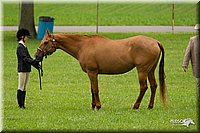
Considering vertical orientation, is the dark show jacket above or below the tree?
below

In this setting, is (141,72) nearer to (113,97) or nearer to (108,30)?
(113,97)

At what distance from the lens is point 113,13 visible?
4628cm

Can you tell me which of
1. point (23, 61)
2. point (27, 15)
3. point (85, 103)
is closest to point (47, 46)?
point (23, 61)

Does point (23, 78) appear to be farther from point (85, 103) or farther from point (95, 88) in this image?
point (85, 103)

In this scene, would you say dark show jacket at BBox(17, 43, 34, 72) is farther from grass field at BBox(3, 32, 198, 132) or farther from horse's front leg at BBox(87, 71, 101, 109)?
horse's front leg at BBox(87, 71, 101, 109)

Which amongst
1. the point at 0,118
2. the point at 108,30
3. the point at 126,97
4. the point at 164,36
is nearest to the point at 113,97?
the point at 126,97

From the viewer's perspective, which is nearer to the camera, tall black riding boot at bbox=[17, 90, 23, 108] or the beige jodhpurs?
the beige jodhpurs

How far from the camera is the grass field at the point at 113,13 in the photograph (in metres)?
40.9

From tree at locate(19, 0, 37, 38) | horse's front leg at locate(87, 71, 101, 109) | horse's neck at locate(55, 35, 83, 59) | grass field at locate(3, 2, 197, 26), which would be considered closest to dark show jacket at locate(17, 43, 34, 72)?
horse's neck at locate(55, 35, 83, 59)

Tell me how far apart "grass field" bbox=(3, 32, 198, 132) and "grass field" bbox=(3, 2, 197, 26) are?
18.3m

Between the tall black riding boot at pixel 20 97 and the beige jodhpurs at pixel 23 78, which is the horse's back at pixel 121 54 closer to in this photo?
the beige jodhpurs at pixel 23 78

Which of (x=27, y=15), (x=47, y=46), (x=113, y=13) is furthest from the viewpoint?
(x=113, y=13)

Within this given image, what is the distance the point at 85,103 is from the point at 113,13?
3263cm

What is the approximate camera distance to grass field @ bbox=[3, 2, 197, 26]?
40938mm
